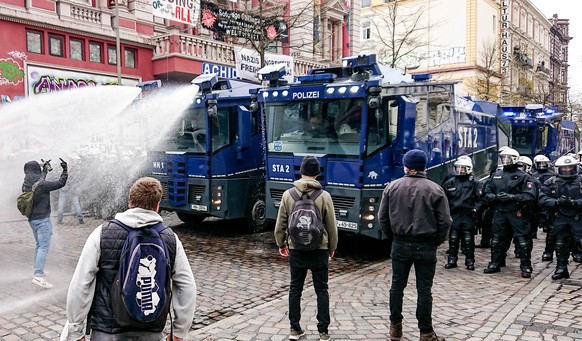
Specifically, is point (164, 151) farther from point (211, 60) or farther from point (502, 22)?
point (502, 22)

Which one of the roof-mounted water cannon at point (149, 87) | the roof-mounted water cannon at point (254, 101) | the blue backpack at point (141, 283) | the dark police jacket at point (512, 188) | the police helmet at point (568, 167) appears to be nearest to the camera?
the blue backpack at point (141, 283)

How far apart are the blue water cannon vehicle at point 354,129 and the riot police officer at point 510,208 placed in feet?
4.98

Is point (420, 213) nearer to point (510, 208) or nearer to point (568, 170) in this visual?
point (510, 208)

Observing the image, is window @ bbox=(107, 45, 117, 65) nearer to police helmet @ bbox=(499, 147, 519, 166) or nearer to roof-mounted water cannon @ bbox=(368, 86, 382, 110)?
roof-mounted water cannon @ bbox=(368, 86, 382, 110)

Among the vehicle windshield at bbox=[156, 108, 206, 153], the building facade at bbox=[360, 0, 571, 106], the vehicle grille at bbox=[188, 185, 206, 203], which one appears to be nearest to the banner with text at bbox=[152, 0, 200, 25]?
the vehicle windshield at bbox=[156, 108, 206, 153]

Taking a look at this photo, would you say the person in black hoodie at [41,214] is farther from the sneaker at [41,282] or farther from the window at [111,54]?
the window at [111,54]

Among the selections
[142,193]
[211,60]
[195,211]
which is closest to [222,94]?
[195,211]

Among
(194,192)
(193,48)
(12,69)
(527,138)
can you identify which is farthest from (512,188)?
(12,69)

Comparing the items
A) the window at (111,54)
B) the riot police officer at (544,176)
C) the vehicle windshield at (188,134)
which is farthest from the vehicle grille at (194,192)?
the window at (111,54)

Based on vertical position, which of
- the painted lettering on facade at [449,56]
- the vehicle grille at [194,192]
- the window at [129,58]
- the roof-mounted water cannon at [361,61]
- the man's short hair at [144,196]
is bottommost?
the vehicle grille at [194,192]

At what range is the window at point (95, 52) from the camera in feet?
62.3

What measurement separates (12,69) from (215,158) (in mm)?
9904

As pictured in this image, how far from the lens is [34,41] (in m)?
17.4

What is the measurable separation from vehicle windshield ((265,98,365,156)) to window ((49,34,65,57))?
11.6 meters
